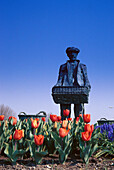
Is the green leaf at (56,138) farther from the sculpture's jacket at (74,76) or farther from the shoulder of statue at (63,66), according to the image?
the shoulder of statue at (63,66)

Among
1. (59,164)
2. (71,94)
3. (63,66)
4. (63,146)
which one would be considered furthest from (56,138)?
(63,66)

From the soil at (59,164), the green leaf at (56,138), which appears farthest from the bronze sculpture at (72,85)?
the green leaf at (56,138)

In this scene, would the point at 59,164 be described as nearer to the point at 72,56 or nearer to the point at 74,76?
the point at 74,76

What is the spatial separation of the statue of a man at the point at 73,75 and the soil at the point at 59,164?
3.67 metres

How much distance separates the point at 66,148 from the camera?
2.36m

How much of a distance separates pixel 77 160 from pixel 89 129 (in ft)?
1.68

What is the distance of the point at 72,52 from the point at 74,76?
2.68 feet

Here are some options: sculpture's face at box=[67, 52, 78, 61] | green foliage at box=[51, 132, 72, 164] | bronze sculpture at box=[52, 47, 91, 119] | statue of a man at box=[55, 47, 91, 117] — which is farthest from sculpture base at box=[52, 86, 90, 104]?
green foliage at box=[51, 132, 72, 164]

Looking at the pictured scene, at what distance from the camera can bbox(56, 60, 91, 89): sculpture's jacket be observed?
633 cm

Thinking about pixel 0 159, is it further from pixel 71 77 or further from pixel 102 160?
pixel 71 77

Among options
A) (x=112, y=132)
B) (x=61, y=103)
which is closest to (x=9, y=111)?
(x=61, y=103)

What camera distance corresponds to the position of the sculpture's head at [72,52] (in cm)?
657

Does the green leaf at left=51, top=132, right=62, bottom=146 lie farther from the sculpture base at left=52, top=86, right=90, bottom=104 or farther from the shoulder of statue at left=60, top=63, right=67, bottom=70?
the shoulder of statue at left=60, top=63, right=67, bottom=70

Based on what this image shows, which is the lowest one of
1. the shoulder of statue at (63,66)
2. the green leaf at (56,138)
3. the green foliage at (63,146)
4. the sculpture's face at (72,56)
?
the green foliage at (63,146)
